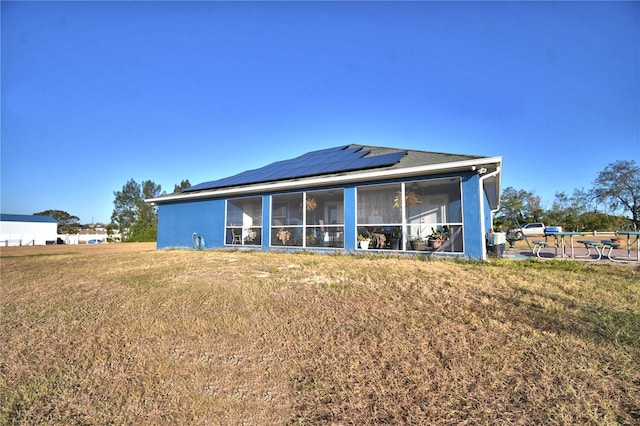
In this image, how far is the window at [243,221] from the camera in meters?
11.9

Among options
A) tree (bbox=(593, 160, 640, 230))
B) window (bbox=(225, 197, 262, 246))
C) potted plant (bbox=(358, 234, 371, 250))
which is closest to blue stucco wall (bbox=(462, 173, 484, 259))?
potted plant (bbox=(358, 234, 371, 250))

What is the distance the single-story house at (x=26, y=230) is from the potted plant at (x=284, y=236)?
40.5 metres

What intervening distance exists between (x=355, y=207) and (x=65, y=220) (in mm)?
79217

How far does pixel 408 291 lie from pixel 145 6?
42.5 ft

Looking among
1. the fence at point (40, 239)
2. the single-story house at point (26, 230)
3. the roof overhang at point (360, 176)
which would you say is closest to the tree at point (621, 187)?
the roof overhang at point (360, 176)

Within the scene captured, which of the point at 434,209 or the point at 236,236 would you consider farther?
the point at 236,236

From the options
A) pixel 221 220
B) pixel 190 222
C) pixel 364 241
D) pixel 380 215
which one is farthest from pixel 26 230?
pixel 380 215

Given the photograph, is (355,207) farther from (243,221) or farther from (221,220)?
(221,220)

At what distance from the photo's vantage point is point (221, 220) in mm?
12344

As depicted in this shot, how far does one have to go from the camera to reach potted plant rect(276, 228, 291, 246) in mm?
10891

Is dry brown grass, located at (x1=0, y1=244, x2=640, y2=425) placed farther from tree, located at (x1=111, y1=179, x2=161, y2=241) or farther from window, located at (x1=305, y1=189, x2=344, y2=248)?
tree, located at (x1=111, y1=179, x2=161, y2=241)

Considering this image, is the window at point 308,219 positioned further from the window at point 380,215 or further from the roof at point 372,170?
the window at point 380,215

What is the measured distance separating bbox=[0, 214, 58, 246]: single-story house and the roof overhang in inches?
1444

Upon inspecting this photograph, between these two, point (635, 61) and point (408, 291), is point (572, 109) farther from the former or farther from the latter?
point (408, 291)
